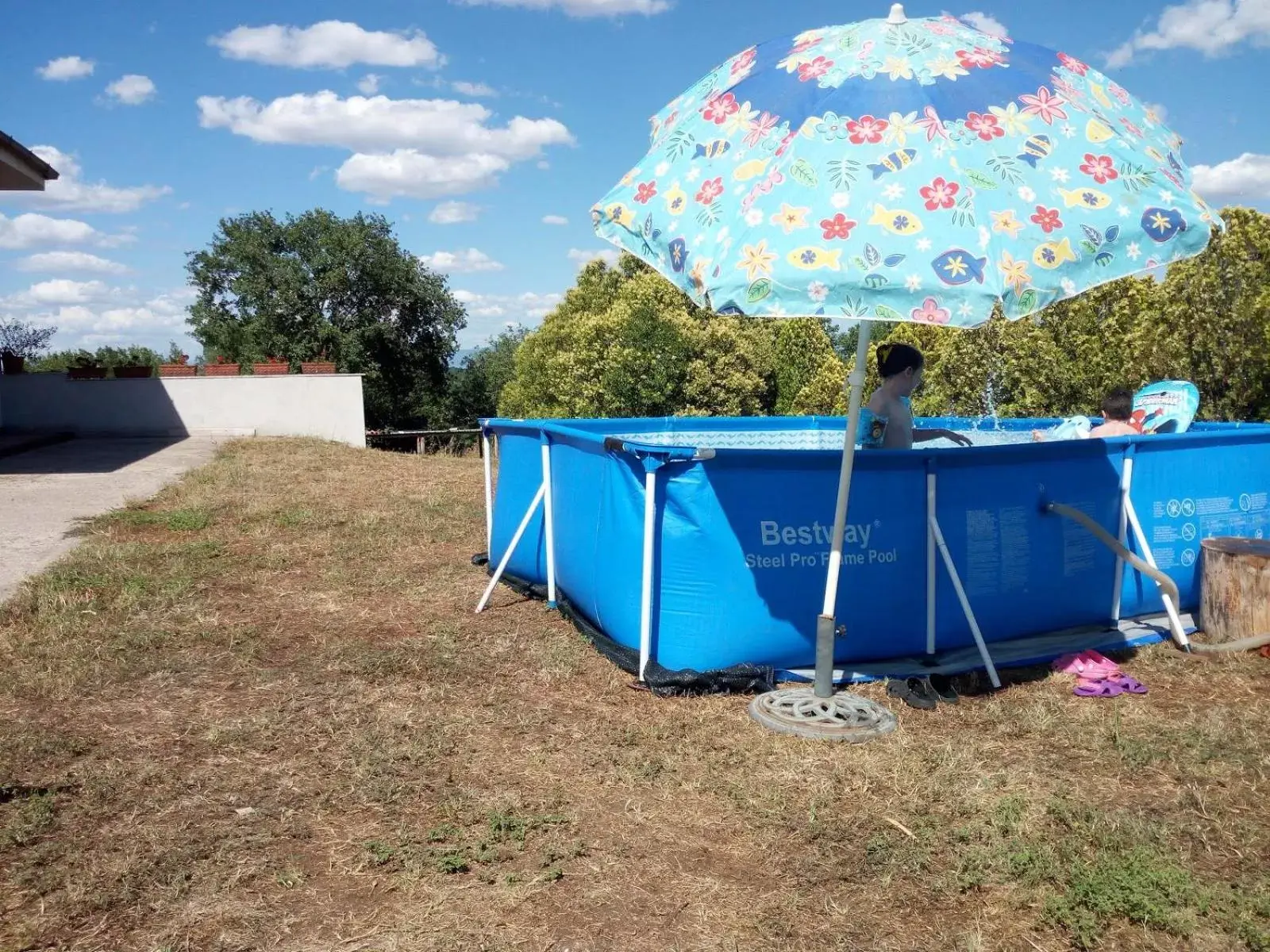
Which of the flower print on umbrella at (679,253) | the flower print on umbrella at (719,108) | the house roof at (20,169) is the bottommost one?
the flower print on umbrella at (679,253)

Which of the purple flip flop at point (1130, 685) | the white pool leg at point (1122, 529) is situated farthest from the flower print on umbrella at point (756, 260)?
the white pool leg at point (1122, 529)

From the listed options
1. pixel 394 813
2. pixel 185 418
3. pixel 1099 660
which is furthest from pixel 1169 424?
pixel 185 418

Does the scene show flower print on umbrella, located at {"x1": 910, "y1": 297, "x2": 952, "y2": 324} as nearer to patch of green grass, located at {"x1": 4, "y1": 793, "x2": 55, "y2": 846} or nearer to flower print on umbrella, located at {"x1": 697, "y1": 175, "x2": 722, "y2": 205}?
flower print on umbrella, located at {"x1": 697, "y1": 175, "x2": 722, "y2": 205}

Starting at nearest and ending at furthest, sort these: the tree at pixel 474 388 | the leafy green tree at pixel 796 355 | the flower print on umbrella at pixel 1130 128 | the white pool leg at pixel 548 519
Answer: the flower print on umbrella at pixel 1130 128, the white pool leg at pixel 548 519, the leafy green tree at pixel 796 355, the tree at pixel 474 388

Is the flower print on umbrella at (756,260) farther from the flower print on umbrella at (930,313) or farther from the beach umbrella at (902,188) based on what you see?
the flower print on umbrella at (930,313)

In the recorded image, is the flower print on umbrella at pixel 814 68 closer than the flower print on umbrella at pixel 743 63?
Yes

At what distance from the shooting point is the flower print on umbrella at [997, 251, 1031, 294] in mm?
3752

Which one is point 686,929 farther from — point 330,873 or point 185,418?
point 185,418

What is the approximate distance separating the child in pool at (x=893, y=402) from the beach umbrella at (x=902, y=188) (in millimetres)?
1038

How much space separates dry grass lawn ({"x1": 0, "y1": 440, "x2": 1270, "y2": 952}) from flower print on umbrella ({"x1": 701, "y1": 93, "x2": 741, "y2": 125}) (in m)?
2.78

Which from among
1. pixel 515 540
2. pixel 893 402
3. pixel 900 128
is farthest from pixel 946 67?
pixel 515 540

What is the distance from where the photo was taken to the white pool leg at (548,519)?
669 cm

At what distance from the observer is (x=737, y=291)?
3811mm

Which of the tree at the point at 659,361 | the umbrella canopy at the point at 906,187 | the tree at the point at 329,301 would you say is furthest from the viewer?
the tree at the point at 329,301
